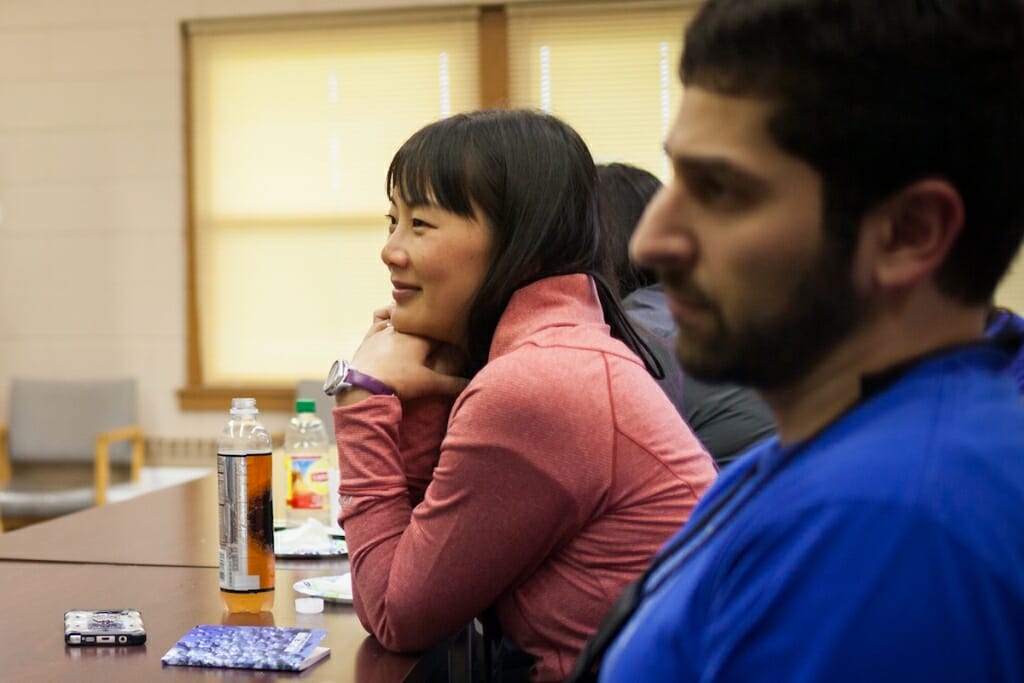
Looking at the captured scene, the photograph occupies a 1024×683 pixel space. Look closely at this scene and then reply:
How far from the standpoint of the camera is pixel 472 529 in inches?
45.6

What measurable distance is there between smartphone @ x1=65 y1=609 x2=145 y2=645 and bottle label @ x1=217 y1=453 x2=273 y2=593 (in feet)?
0.41

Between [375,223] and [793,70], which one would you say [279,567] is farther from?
[375,223]

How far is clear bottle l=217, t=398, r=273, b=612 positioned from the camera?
133cm

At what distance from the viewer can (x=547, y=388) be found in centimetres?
116

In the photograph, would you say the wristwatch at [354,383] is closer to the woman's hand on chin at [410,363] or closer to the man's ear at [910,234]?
the woman's hand on chin at [410,363]

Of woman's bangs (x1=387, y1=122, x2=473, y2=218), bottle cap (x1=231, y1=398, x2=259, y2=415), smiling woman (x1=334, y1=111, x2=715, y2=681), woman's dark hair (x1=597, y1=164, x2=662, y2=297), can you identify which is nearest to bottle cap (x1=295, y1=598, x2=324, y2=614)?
smiling woman (x1=334, y1=111, x2=715, y2=681)

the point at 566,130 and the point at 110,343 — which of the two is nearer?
the point at 566,130

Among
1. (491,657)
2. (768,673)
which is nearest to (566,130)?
(491,657)

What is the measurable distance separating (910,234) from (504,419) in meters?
0.61

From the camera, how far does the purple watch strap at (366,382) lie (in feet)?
4.58

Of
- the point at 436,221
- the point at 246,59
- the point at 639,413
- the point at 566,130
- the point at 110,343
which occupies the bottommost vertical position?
the point at 110,343

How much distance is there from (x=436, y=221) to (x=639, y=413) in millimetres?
353

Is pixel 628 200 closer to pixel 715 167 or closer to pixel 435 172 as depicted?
pixel 435 172

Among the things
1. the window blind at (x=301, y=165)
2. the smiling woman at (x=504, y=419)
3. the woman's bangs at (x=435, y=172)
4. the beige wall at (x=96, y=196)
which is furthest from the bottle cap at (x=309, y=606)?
the beige wall at (x=96, y=196)
